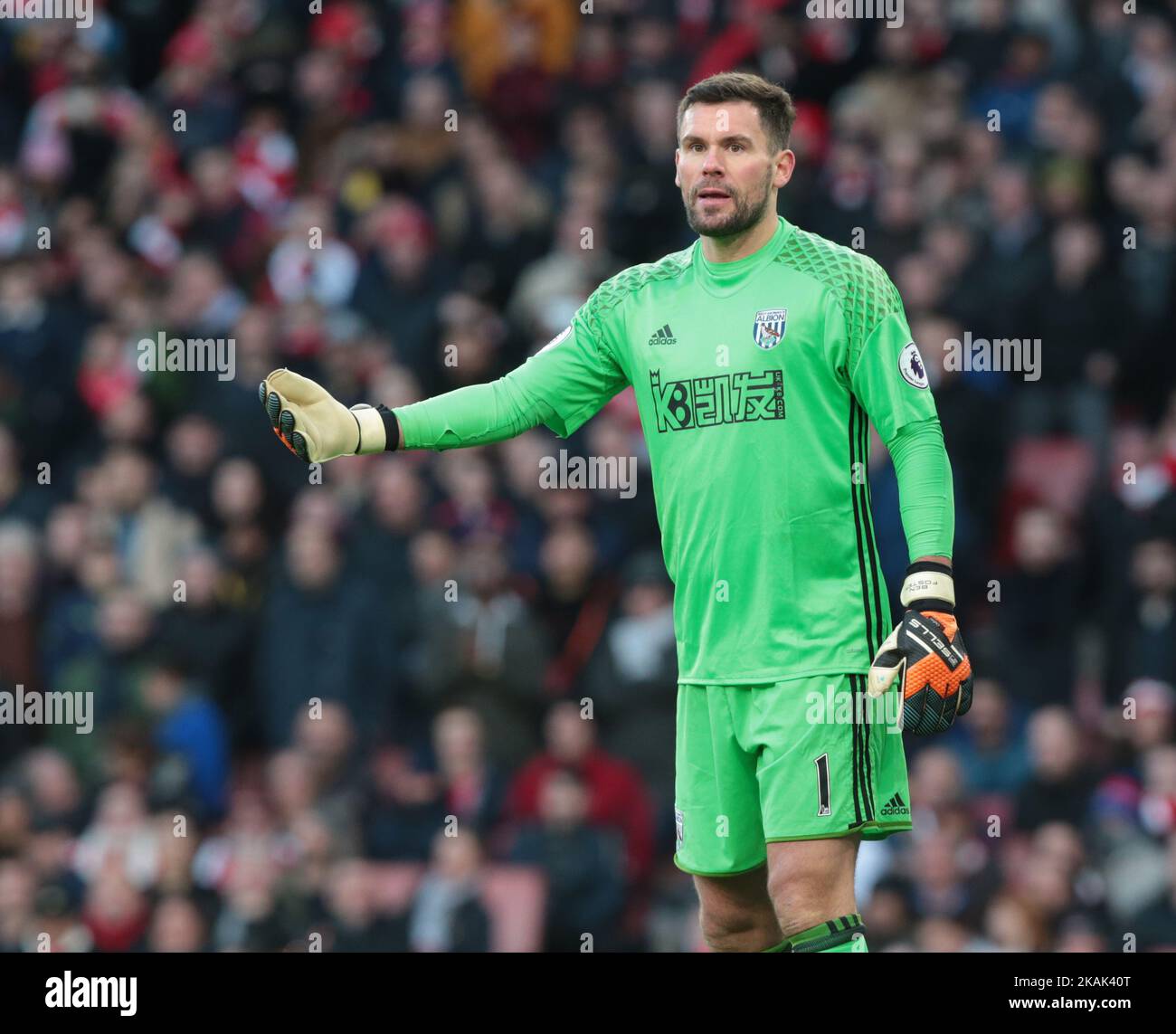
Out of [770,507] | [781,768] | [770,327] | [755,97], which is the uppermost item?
[755,97]

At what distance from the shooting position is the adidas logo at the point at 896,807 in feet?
18.8

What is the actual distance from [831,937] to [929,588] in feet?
2.90

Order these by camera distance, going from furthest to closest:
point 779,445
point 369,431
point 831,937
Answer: point 369,431, point 779,445, point 831,937

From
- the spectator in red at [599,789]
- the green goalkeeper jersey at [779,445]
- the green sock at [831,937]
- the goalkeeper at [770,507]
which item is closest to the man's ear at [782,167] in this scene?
the goalkeeper at [770,507]

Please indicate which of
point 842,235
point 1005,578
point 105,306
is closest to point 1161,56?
point 842,235

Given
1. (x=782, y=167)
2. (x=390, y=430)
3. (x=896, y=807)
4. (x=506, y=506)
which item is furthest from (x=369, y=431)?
(x=506, y=506)

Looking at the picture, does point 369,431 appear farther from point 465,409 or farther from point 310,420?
point 465,409

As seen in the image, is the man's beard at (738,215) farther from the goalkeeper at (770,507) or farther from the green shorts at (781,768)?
the green shorts at (781,768)

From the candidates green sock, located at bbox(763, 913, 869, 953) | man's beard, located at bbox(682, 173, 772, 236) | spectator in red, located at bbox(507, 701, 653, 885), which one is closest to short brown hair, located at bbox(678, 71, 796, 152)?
man's beard, located at bbox(682, 173, 772, 236)

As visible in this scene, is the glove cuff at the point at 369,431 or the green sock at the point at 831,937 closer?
the green sock at the point at 831,937

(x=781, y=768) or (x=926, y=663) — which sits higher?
(x=926, y=663)

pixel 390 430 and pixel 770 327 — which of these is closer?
pixel 770 327

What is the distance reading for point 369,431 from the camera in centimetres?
592
